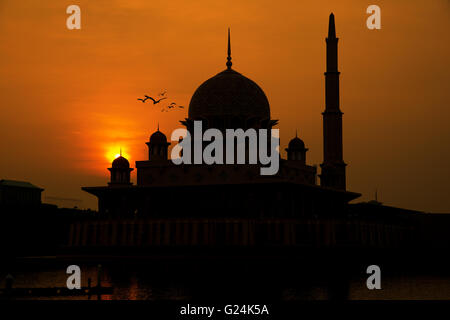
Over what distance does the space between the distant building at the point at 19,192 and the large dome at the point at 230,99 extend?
4662 cm

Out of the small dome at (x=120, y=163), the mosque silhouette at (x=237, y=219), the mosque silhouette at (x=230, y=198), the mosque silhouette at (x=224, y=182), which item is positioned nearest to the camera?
the mosque silhouette at (x=237, y=219)

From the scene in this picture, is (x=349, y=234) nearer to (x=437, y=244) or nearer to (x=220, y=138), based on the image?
(x=220, y=138)

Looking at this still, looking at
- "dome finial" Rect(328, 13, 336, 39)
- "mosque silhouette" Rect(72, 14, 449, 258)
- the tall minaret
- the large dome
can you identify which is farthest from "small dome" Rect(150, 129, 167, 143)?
"dome finial" Rect(328, 13, 336, 39)

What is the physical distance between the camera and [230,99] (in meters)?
69.8

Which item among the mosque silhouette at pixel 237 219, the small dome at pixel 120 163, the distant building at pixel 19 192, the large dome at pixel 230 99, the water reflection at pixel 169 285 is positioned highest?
the large dome at pixel 230 99

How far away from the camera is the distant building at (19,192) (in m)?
113

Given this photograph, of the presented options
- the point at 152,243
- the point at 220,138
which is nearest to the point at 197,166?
the point at 220,138

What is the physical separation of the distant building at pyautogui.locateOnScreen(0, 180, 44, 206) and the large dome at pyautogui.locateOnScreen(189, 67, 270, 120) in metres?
46.6

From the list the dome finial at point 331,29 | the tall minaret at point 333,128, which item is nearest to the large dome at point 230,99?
the tall minaret at point 333,128

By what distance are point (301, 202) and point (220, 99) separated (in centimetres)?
1084

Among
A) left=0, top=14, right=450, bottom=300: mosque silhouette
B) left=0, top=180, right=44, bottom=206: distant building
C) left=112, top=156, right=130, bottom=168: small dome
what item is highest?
left=0, top=180, right=44, bottom=206: distant building

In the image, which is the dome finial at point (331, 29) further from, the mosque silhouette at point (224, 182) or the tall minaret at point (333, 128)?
the mosque silhouette at point (224, 182)

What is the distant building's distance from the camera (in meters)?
113

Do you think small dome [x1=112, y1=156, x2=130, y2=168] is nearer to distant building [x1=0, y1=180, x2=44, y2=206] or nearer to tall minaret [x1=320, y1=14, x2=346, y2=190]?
tall minaret [x1=320, y1=14, x2=346, y2=190]
